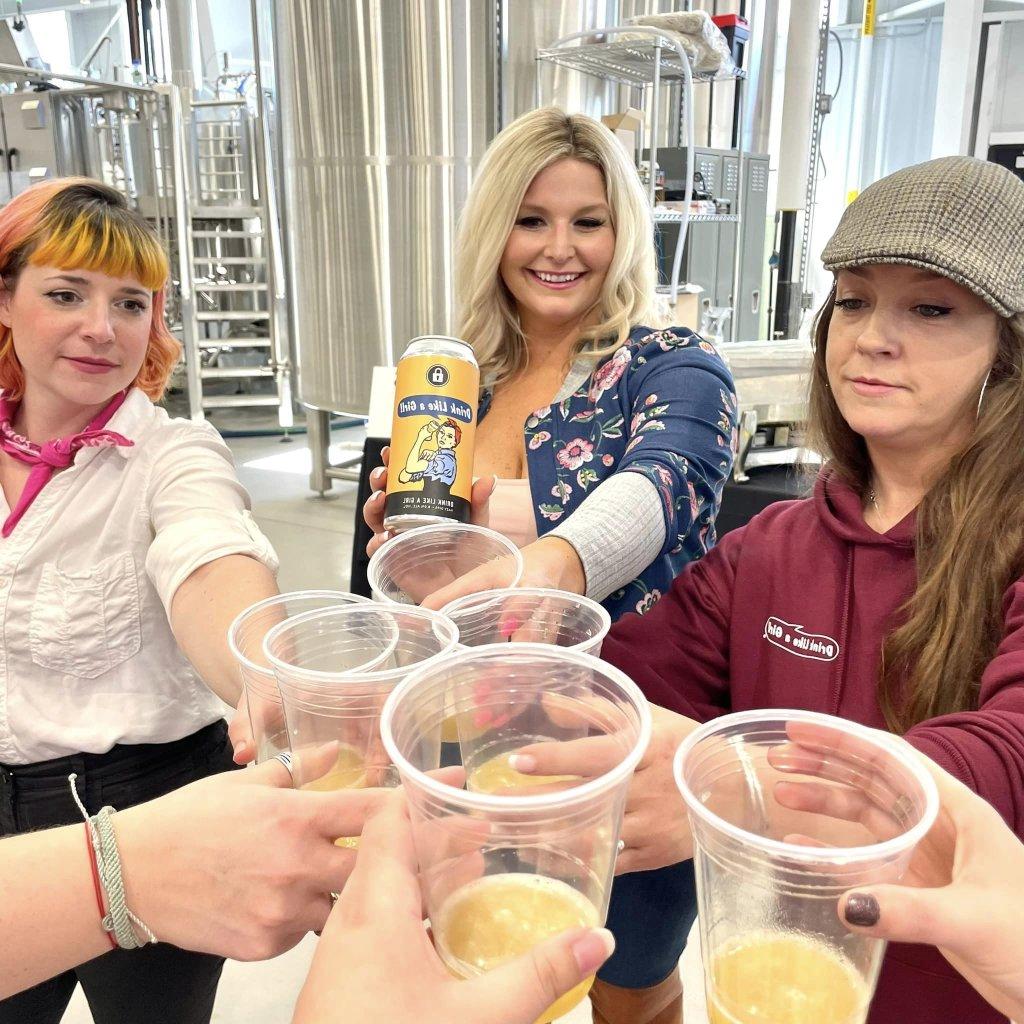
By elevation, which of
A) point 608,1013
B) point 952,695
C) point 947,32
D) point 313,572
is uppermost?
point 947,32

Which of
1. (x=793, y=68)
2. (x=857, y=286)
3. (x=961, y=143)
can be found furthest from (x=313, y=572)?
(x=961, y=143)

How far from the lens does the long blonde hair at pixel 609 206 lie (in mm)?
1506

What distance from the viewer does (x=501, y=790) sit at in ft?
2.07

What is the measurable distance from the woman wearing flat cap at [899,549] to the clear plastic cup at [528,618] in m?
0.11

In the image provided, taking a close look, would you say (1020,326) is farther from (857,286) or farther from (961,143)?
(961,143)

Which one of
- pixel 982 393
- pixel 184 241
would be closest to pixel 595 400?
pixel 982 393

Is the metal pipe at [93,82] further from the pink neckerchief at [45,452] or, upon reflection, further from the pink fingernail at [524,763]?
the pink fingernail at [524,763]

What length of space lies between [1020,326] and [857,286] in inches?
6.8

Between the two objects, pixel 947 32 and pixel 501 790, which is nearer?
pixel 501 790

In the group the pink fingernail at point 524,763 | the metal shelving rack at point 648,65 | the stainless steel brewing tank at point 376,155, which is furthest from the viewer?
the stainless steel brewing tank at point 376,155

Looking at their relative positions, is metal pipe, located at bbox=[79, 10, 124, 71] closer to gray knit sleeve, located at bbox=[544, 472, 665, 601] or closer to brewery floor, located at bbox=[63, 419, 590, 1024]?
brewery floor, located at bbox=[63, 419, 590, 1024]

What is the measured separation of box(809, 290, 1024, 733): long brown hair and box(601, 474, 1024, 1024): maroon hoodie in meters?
0.03

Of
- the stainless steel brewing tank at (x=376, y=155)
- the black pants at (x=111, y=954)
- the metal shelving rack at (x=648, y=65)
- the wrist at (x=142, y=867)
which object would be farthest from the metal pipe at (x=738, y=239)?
the wrist at (x=142, y=867)

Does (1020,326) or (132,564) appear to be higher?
(1020,326)
